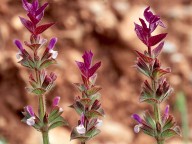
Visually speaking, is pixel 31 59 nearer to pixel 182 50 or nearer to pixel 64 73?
pixel 64 73

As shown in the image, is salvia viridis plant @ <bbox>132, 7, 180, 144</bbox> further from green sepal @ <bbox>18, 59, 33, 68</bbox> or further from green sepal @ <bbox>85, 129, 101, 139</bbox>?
green sepal @ <bbox>18, 59, 33, 68</bbox>

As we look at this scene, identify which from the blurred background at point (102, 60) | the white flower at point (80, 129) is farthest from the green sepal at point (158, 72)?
the blurred background at point (102, 60)

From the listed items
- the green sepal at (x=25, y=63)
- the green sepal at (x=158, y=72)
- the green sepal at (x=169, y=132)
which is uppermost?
the green sepal at (x=25, y=63)

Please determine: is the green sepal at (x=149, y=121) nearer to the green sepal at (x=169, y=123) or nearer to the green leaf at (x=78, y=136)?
the green sepal at (x=169, y=123)

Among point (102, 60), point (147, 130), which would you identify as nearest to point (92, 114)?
point (147, 130)

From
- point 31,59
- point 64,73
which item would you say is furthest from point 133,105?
point 31,59

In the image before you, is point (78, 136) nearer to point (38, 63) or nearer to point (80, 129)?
point (80, 129)

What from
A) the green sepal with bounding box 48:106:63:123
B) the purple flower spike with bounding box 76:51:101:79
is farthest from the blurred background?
the purple flower spike with bounding box 76:51:101:79
